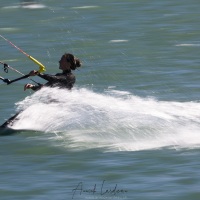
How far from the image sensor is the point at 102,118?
19.0 metres

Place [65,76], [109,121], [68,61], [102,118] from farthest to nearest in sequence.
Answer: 1. [102,118]
2. [109,121]
3. [65,76]
4. [68,61]

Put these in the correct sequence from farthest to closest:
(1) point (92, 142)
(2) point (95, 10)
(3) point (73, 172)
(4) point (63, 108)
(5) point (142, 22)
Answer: (2) point (95, 10) < (5) point (142, 22) < (4) point (63, 108) < (1) point (92, 142) < (3) point (73, 172)

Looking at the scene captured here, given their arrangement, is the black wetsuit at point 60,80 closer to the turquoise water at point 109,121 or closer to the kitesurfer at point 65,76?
the kitesurfer at point 65,76

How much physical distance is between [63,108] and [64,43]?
473 inches

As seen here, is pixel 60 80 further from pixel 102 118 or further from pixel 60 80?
pixel 102 118

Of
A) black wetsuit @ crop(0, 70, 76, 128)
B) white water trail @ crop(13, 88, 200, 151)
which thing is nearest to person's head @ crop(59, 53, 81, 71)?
black wetsuit @ crop(0, 70, 76, 128)

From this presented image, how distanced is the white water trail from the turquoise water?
0.02m

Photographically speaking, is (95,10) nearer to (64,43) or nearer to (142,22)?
(142,22)

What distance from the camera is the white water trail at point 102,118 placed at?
17922 mm

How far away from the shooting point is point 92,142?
17.6 metres

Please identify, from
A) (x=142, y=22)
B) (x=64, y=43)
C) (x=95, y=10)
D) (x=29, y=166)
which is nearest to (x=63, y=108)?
(x=29, y=166)

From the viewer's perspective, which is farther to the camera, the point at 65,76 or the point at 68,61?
the point at 65,76

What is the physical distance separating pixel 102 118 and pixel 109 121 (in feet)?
0.65

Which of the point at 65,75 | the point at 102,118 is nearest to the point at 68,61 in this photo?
the point at 65,75
